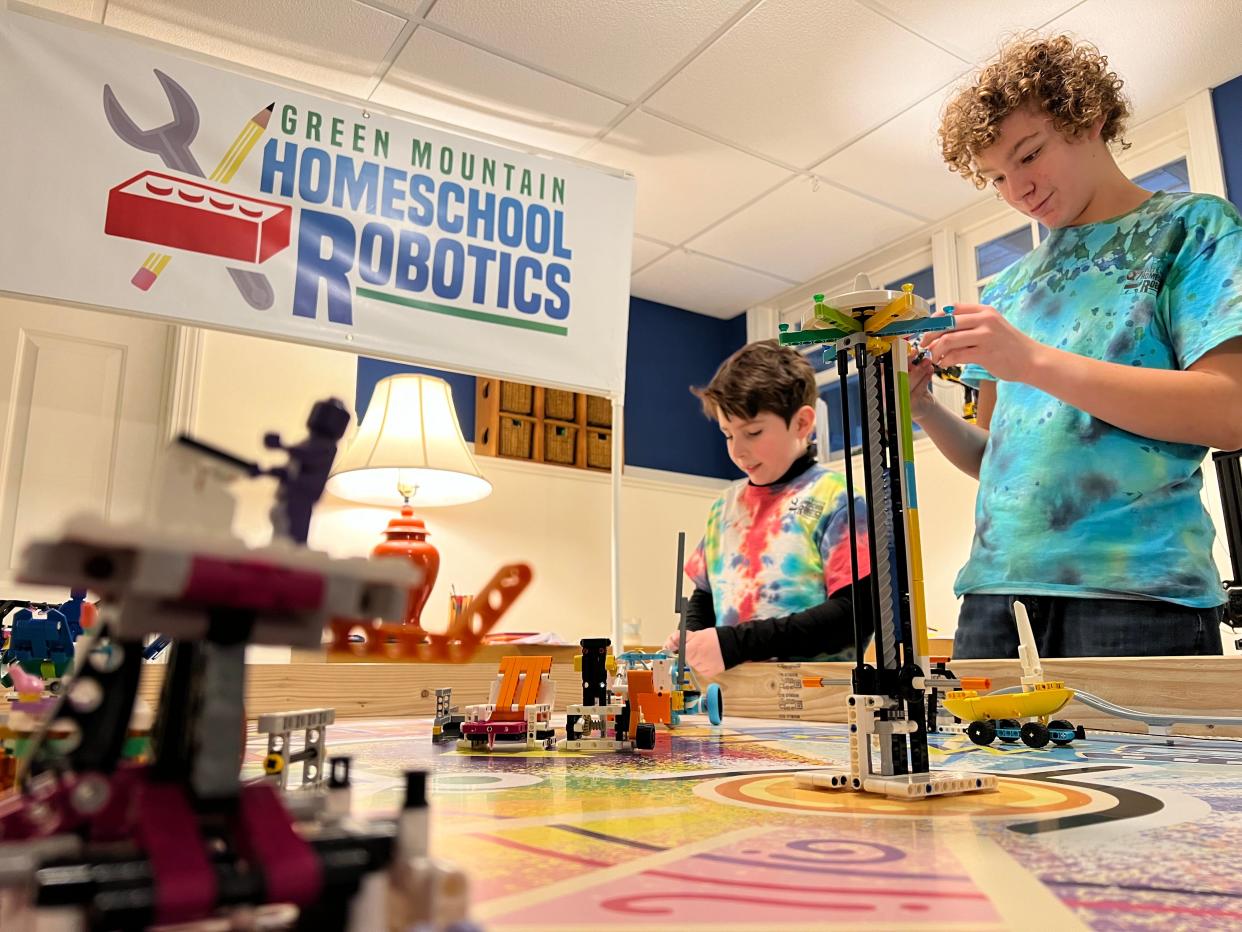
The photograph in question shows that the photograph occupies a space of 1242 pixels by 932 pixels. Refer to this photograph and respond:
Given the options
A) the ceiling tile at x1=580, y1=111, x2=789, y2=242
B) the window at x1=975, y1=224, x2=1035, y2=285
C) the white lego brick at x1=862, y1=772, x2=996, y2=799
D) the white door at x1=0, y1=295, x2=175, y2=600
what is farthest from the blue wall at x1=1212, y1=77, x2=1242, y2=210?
the white door at x1=0, y1=295, x2=175, y2=600

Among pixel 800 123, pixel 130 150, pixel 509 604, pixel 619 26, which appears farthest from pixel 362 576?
pixel 800 123

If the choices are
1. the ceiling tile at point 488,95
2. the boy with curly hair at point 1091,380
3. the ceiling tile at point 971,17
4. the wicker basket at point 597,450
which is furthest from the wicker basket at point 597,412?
the boy with curly hair at point 1091,380

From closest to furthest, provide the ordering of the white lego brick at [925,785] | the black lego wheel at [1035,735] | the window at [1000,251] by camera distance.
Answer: the white lego brick at [925,785] → the black lego wheel at [1035,735] → the window at [1000,251]

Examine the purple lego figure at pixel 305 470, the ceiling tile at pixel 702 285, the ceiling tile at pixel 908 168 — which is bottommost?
the purple lego figure at pixel 305 470

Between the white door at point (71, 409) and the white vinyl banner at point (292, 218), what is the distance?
0.94 meters

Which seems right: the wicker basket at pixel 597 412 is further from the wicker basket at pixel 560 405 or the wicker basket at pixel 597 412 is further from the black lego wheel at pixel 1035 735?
the black lego wheel at pixel 1035 735

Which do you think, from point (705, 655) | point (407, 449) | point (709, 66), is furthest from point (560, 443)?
point (705, 655)

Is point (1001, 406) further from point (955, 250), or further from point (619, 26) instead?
point (955, 250)

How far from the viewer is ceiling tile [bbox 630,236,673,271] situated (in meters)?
3.51

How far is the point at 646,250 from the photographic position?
3.58 m

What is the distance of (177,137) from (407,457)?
974 mm

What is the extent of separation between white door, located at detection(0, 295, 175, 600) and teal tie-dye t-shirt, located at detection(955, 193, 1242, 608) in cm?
228

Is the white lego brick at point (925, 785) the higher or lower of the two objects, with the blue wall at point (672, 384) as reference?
lower

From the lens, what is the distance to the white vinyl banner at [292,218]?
1.68 meters
